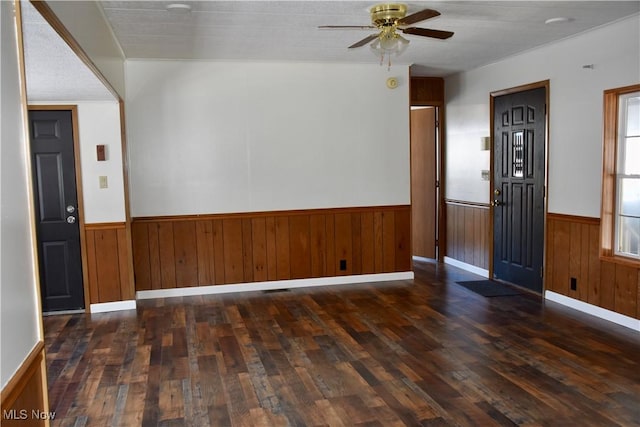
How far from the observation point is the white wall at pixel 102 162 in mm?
5027

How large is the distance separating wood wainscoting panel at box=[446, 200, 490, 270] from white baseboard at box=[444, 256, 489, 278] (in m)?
0.04

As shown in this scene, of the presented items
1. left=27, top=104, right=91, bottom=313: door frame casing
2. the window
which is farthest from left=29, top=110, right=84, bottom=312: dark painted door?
the window

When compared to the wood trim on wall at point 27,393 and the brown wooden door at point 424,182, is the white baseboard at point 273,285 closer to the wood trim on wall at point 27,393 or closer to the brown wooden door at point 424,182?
the brown wooden door at point 424,182

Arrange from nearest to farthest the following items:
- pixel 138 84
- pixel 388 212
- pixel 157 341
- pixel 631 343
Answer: pixel 631 343 → pixel 157 341 → pixel 138 84 → pixel 388 212

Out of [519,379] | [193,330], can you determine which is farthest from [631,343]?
[193,330]

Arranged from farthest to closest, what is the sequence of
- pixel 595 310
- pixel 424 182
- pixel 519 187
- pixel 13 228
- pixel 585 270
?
pixel 424 182, pixel 519 187, pixel 585 270, pixel 595 310, pixel 13 228

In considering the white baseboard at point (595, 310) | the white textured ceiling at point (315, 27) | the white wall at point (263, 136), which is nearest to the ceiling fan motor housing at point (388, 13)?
the white textured ceiling at point (315, 27)

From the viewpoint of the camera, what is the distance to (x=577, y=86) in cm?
484

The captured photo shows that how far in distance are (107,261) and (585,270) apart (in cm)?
449

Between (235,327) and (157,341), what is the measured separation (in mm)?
663

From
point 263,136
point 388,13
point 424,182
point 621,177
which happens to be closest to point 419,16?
point 388,13

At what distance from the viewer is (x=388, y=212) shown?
626 centimetres

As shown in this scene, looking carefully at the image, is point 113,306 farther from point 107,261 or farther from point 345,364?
point 345,364

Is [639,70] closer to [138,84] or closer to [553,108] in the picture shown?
[553,108]
